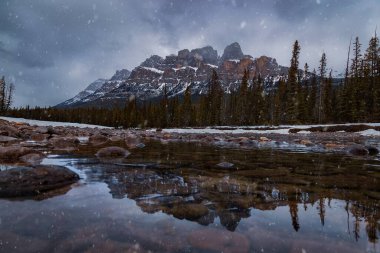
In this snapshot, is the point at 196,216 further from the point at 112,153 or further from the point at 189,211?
the point at 112,153

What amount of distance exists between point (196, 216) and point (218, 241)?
61cm

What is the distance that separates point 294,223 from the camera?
2666 mm

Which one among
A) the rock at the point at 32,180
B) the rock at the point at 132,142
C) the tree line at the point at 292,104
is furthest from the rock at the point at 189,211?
the tree line at the point at 292,104

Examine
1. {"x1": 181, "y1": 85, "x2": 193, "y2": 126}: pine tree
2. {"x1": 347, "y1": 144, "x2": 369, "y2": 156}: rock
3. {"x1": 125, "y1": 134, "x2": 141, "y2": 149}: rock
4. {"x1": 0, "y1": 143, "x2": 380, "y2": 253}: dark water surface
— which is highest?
{"x1": 181, "y1": 85, "x2": 193, "y2": 126}: pine tree

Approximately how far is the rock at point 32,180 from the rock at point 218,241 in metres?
2.17

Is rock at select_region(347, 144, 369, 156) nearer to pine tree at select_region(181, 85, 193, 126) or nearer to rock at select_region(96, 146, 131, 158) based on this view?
rock at select_region(96, 146, 131, 158)

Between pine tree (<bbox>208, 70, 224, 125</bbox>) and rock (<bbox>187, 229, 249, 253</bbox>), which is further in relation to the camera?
pine tree (<bbox>208, 70, 224, 125</bbox>)

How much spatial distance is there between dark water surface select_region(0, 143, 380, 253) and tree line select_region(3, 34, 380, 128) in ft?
149

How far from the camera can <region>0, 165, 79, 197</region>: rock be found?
344 centimetres

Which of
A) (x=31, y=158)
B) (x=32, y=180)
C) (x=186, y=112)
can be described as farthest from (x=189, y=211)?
(x=186, y=112)

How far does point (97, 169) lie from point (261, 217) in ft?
12.1

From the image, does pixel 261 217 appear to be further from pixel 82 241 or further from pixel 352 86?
pixel 352 86

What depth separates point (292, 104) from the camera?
52156 millimetres

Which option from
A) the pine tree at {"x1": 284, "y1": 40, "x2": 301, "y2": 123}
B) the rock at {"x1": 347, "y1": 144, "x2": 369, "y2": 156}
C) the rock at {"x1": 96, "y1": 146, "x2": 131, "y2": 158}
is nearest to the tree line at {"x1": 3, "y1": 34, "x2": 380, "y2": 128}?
the pine tree at {"x1": 284, "y1": 40, "x2": 301, "y2": 123}
